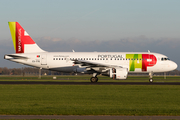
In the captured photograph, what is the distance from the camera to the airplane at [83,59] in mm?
41719

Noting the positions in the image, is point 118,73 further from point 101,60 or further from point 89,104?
point 89,104

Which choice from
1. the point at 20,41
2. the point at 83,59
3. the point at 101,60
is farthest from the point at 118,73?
the point at 20,41

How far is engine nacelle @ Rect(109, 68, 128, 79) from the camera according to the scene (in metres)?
38.8

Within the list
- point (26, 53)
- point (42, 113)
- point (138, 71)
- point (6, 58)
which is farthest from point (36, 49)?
point (42, 113)

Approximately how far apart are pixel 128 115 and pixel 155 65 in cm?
3075

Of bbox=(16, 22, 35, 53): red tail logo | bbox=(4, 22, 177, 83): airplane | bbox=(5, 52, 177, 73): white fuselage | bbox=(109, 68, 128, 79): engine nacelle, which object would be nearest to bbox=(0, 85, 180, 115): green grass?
bbox=(109, 68, 128, 79): engine nacelle

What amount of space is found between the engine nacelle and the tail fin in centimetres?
1304

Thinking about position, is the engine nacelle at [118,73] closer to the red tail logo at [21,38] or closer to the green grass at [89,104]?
the red tail logo at [21,38]

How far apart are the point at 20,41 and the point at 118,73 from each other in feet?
54.4

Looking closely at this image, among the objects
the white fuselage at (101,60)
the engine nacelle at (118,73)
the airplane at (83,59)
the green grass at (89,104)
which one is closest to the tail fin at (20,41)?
the airplane at (83,59)

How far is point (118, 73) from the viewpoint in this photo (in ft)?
127

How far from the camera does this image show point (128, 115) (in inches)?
511

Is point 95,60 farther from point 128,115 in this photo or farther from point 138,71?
point 128,115

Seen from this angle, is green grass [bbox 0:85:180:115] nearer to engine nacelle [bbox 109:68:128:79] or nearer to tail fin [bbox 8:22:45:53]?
engine nacelle [bbox 109:68:128:79]
